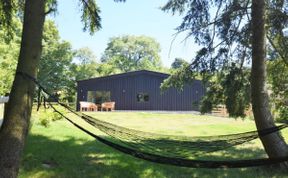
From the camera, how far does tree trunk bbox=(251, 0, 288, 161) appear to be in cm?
523

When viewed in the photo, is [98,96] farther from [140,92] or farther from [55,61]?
[55,61]

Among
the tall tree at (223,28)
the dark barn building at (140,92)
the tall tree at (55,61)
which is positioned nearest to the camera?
the tall tree at (223,28)

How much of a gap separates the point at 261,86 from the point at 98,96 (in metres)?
21.1

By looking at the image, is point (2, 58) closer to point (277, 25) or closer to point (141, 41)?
point (277, 25)

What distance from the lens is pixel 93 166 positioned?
5062mm

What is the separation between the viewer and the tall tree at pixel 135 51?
47219mm

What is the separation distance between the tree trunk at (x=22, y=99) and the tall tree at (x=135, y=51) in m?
42.6

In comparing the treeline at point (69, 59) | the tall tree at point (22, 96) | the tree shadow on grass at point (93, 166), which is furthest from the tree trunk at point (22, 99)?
the treeline at point (69, 59)

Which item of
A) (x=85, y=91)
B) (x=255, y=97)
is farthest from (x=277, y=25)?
(x=85, y=91)

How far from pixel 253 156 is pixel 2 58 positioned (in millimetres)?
16877

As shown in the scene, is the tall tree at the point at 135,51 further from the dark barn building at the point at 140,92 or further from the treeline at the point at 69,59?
the dark barn building at the point at 140,92

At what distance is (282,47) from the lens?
6746 mm

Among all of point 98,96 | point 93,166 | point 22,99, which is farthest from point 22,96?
point 98,96

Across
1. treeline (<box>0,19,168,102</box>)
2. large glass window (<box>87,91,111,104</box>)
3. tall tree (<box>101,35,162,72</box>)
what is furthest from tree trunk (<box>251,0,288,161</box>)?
tall tree (<box>101,35,162,72</box>)
